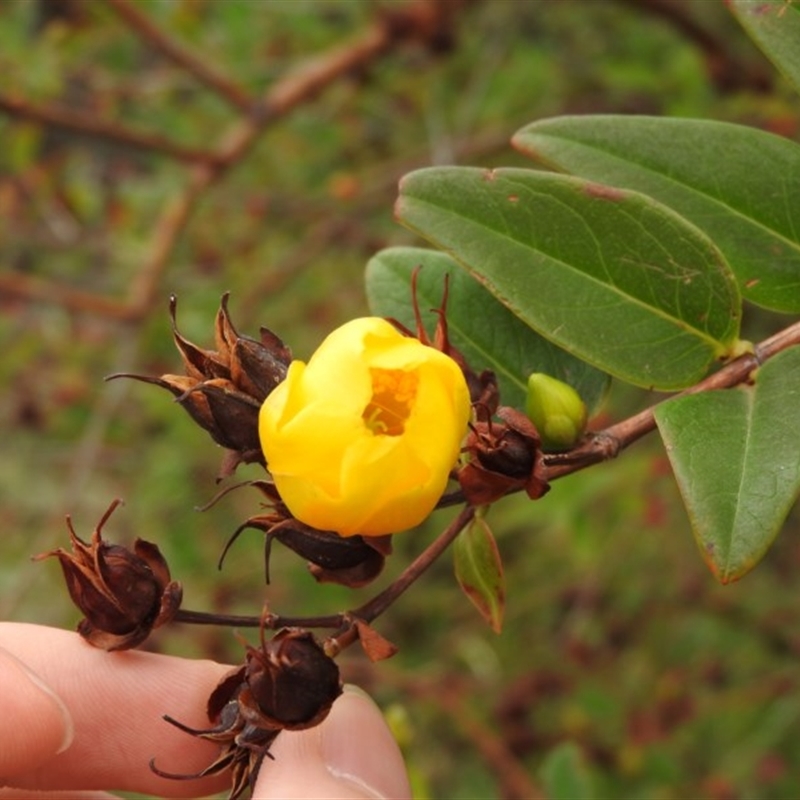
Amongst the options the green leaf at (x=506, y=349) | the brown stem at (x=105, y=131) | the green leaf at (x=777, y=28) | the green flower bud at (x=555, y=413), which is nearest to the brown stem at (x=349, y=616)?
the green flower bud at (x=555, y=413)

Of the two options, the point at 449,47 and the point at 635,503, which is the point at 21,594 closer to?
the point at 635,503

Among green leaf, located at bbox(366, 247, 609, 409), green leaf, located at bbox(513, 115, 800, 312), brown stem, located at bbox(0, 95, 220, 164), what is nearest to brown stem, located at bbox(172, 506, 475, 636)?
green leaf, located at bbox(366, 247, 609, 409)

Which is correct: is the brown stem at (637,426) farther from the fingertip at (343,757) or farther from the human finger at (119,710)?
the human finger at (119,710)

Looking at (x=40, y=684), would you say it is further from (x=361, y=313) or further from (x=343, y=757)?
(x=361, y=313)

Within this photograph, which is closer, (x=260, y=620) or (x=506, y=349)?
(x=260, y=620)

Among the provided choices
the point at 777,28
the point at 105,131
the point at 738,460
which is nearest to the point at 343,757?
the point at 738,460

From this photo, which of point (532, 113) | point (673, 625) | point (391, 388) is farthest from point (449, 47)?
point (391, 388)
